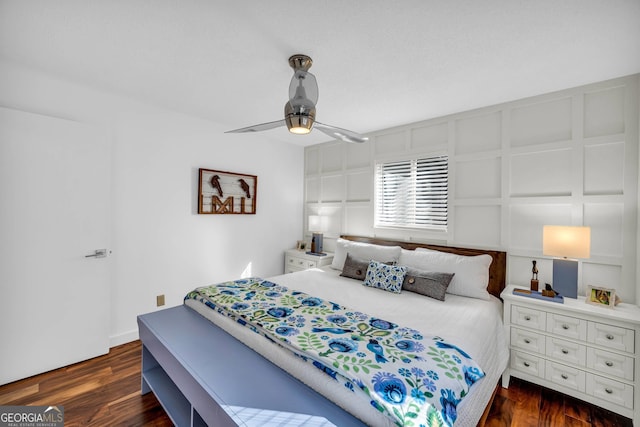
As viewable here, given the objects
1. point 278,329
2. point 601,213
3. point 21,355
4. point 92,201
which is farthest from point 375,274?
point 21,355

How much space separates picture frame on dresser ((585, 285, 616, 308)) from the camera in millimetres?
2057

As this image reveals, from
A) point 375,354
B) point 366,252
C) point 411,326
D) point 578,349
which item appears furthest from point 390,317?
point 578,349

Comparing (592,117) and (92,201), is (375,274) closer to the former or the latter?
(592,117)

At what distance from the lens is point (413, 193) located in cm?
343

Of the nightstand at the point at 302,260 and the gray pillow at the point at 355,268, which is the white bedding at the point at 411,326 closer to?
the gray pillow at the point at 355,268

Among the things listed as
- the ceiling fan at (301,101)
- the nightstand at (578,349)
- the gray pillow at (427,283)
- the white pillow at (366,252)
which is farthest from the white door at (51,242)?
the nightstand at (578,349)

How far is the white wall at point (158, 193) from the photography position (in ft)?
8.43

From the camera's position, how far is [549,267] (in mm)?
2516

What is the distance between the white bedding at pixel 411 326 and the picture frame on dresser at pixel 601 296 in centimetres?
63

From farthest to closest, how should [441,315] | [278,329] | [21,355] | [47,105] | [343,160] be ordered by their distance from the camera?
[343,160], [47,105], [21,355], [441,315], [278,329]

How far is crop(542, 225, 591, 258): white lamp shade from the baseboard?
4.00 m

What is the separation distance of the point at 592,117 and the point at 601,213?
815 mm

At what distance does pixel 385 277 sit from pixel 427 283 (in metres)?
0.39

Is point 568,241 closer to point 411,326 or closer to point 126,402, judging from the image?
point 411,326
